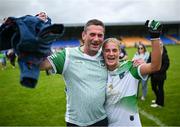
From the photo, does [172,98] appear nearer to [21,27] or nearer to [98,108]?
[98,108]

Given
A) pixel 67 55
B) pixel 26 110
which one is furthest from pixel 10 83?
pixel 67 55

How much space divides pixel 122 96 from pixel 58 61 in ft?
2.91

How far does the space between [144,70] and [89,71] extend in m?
0.67

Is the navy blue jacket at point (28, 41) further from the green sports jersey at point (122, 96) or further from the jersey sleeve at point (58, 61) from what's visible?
the green sports jersey at point (122, 96)

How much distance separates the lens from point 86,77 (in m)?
4.45

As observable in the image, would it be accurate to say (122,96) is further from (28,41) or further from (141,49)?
(141,49)

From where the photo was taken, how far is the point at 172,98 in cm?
1242

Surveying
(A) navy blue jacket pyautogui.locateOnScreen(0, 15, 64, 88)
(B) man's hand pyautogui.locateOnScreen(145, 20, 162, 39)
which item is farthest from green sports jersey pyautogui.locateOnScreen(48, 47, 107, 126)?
(B) man's hand pyautogui.locateOnScreen(145, 20, 162, 39)

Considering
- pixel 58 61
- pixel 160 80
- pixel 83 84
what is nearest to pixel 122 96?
pixel 83 84

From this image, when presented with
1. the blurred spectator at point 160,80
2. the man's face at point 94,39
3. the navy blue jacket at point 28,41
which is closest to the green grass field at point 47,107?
the blurred spectator at point 160,80

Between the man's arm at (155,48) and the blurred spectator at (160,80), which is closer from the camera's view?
the man's arm at (155,48)

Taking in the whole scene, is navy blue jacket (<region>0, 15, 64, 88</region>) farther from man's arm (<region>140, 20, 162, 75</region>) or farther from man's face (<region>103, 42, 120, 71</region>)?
man's arm (<region>140, 20, 162, 75</region>)

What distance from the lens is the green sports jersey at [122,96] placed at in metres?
4.53

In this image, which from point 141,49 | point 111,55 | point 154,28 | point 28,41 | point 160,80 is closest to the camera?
point 28,41
